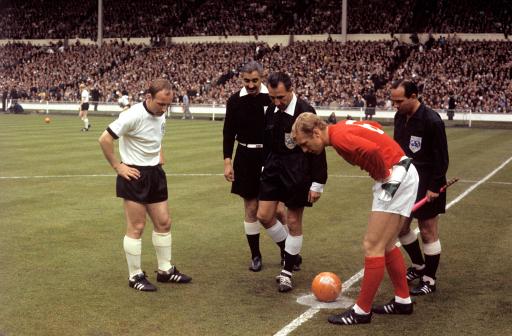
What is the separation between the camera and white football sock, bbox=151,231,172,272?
24.3 feet

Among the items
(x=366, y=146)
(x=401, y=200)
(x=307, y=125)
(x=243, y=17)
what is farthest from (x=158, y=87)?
(x=243, y=17)

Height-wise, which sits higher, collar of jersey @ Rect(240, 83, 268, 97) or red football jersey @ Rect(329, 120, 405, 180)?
collar of jersey @ Rect(240, 83, 268, 97)

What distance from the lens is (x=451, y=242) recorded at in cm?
961

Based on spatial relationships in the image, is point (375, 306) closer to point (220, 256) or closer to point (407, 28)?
point (220, 256)

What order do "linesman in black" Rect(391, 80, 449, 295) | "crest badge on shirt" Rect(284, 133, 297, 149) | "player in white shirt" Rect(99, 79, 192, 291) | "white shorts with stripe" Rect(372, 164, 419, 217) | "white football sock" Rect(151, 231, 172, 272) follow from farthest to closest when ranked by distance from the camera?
"white football sock" Rect(151, 231, 172, 272) < "crest badge on shirt" Rect(284, 133, 297, 149) < "linesman in black" Rect(391, 80, 449, 295) < "player in white shirt" Rect(99, 79, 192, 291) < "white shorts with stripe" Rect(372, 164, 419, 217)

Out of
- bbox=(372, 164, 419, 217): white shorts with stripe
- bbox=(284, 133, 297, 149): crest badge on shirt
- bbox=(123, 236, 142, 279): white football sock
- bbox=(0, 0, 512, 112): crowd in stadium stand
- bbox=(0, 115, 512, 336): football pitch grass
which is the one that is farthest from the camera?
bbox=(0, 0, 512, 112): crowd in stadium stand

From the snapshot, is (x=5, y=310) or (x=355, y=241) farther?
(x=355, y=241)

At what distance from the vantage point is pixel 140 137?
7.08 metres

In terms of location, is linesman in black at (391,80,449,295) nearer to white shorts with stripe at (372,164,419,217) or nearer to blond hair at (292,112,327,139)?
white shorts with stripe at (372,164,419,217)

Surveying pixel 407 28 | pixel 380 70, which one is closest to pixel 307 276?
pixel 380 70

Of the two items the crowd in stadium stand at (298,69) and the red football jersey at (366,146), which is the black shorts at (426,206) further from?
the crowd in stadium stand at (298,69)

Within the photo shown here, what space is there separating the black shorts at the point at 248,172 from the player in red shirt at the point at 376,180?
6.55 feet

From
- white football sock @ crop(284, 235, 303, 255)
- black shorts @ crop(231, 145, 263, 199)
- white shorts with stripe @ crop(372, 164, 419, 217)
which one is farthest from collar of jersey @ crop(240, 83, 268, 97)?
white shorts with stripe @ crop(372, 164, 419, 217)

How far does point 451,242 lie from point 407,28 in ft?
143
